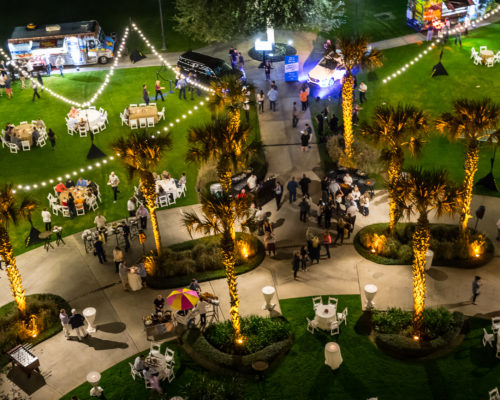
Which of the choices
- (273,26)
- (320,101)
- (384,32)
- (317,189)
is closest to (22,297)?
(317,189)

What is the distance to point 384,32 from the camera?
154ft

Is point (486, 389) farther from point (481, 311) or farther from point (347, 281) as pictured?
point (347, 281)

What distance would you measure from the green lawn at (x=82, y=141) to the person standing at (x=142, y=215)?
172 centimetres

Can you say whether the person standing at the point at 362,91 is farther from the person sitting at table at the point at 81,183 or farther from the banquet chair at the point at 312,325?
the banquet chair at the point at 312,325

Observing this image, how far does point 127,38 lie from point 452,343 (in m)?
33.6

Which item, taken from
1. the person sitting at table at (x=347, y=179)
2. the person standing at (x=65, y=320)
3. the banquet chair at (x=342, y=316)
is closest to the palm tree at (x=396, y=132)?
the person sitting at table at (x=347, y=179)

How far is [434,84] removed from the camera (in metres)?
40.0

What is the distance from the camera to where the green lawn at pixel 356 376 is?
2139 cm

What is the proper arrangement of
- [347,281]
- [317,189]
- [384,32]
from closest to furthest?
1. [347,281]
2. [317,189]
3. [384,32]

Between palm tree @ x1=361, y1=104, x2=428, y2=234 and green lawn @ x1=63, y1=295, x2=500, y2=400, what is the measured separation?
6.23 m

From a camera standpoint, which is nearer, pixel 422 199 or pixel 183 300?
pixel 422 199

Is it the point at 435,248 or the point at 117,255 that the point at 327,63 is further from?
the point at 117,255

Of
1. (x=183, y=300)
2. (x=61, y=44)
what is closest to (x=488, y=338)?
(x=183, y=300)

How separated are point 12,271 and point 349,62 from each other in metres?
16.9
